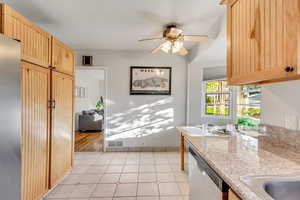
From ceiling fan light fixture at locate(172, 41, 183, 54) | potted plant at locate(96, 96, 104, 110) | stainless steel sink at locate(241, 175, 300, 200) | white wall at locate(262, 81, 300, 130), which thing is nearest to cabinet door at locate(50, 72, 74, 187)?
ceiling fan light fixture at locate(172, 41, 183, 54)

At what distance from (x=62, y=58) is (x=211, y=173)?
242 cm

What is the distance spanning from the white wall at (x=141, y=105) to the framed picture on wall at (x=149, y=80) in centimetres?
10

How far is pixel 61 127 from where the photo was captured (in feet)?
8.17

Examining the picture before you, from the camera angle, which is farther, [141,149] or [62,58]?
[141,149]

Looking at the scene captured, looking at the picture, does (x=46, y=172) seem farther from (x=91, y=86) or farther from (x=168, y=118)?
(x=91, y=86)

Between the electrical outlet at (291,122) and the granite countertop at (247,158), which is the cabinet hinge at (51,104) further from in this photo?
the electrical outlet at (291,122)

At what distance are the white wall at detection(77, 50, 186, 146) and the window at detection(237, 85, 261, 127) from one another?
118cm

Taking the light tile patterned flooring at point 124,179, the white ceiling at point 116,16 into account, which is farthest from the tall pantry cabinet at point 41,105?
the white ceiling at point 116,16

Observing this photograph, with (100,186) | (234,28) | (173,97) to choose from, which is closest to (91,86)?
(173,97)

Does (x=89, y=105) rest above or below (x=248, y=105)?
below

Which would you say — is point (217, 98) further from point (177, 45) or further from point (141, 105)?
point (177, 45)

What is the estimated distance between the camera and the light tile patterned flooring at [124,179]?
225cm

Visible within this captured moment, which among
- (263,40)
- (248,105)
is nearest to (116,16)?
(263,40)

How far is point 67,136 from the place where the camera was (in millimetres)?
2689
